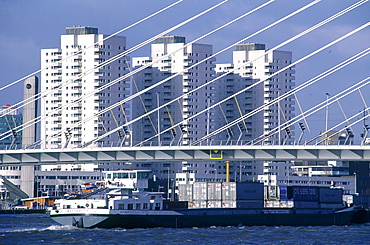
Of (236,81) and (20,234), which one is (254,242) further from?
(236,81)

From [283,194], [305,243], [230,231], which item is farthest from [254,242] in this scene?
[283,194]

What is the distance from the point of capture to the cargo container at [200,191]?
258 feet

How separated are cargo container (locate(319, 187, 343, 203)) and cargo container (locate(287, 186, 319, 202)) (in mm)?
634

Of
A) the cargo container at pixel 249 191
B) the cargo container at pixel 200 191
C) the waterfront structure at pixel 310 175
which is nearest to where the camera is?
the cargo container at pixel 200 191

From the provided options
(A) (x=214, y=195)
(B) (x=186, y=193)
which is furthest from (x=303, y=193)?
(B) (x=186, y=193)

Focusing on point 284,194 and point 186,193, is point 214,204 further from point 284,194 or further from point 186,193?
point 284,194

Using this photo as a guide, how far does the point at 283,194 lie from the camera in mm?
83188

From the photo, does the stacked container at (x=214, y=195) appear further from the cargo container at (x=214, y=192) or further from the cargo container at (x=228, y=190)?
the cargo container at (x=228, y=190)

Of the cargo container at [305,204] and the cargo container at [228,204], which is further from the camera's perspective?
the cargo container at [305,204]

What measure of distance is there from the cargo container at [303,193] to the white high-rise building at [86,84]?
257 ft

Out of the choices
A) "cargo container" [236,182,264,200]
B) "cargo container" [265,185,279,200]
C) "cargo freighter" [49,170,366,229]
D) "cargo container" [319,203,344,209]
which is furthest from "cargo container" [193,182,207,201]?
"cargo container" [319,203,344,209]

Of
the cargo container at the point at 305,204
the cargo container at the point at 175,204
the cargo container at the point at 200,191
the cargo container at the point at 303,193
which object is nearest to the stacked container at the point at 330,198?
the cargo container at the point at 303,193

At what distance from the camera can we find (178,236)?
62.0m

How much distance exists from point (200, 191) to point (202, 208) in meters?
2.39
